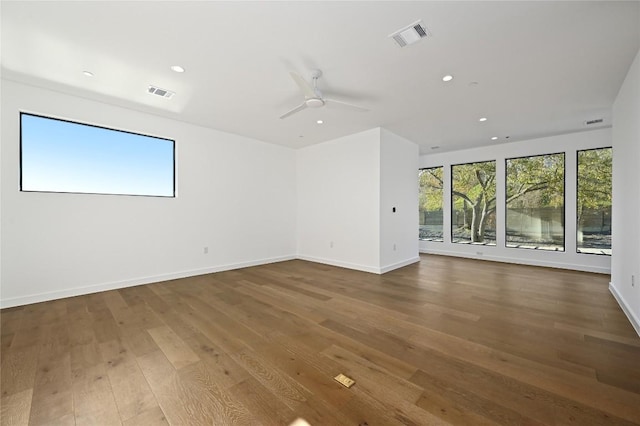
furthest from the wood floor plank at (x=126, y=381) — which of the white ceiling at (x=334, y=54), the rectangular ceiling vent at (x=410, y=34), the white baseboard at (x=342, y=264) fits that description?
the white baseboard at (x=342, y=264)

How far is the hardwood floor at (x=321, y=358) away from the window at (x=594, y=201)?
189 centimetres

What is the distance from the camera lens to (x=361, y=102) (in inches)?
148

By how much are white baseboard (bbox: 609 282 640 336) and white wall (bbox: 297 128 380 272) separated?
10.1ft

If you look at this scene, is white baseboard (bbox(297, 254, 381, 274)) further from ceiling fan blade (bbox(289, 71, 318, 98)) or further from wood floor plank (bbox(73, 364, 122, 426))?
wood floor plank (bbox(73, 364, 122, 426))

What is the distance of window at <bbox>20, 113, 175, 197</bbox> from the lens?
11.2 feet

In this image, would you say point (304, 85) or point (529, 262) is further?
point (529, 262)

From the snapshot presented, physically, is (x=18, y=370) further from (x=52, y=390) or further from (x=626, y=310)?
(x=626, y=310)

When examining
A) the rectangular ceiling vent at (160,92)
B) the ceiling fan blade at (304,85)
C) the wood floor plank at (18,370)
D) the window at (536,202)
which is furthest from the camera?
the window at (536,202)

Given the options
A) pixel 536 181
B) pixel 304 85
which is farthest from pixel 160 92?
pixel 536 181

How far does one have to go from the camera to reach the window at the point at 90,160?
A: 3.41m

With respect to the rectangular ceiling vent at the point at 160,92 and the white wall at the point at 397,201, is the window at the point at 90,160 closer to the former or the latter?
the rectangular ceiling vent at the point at 160,92

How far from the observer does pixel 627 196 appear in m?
3.03

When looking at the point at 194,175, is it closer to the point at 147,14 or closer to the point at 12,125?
the point at 12,125

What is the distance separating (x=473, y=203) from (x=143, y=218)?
7304 millimetres
